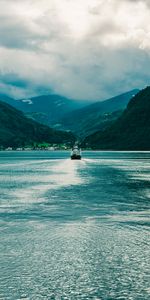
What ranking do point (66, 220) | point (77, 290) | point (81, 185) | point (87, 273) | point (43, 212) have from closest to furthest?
1. point (77, 290)
2. point (87, 273)
3. point (66, 220)
4. point (43, 212)
5. point (81, 185)

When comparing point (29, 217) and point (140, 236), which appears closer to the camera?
point (140, 236)

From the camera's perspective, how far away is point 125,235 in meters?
60.0

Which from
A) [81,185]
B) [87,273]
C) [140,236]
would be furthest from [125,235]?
[81,185]

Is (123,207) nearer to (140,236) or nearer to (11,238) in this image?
(140,236)

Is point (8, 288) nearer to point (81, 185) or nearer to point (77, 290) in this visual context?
point (77, 290)

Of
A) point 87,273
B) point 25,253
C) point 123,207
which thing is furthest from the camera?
point 123,207

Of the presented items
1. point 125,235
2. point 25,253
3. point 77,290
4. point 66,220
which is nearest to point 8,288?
point 77,290

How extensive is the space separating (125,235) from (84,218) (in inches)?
597

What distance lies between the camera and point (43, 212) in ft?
268

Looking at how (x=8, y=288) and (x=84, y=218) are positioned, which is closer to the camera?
A: (x=8, y=288)

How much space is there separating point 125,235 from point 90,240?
18.0 ft

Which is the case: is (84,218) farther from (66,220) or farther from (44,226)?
(44,226)

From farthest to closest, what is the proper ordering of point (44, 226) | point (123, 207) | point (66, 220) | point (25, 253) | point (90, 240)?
point (123, 207)
point (66, 220)
point (44, 226)
point (90, 240)
point (25, 253)

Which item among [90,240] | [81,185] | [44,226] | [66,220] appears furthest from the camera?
[81,185]
